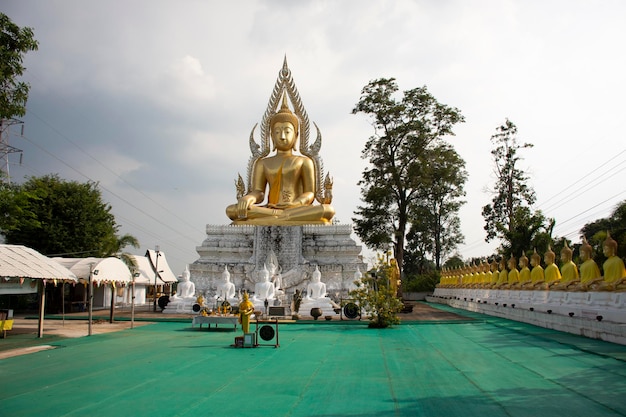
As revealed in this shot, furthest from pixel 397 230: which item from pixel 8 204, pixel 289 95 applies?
pixel 8 204

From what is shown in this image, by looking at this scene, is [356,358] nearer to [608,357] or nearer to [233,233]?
[608,357]

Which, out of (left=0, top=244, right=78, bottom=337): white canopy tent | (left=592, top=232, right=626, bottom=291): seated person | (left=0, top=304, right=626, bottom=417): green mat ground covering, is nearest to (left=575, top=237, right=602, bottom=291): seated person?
(left=592, top=232, right=626, bottom=291): seated person

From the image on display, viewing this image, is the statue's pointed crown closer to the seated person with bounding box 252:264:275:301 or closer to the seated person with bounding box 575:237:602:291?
the seated person with bounding box 252:264:275:301

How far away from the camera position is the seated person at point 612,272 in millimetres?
10000

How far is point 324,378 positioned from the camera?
6641 mm

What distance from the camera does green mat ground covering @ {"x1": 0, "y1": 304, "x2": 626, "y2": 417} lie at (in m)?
5.23

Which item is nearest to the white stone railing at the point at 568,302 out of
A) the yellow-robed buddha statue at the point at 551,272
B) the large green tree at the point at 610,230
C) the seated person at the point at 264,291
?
the yellow-robed buddha statue at the point at 551,272

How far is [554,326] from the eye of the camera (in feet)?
39.1

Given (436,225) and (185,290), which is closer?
(185,290)

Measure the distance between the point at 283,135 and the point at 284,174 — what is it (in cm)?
184

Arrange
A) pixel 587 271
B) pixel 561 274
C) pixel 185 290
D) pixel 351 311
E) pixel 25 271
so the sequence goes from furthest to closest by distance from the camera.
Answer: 1. pixel 185 290
2. pixel 351 311
3. pixel 561 274
4. pixel 587 271
5. pixel 25 271

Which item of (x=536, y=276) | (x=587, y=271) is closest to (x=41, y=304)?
(x=587, y=271)

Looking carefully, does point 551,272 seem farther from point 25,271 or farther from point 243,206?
point 25,271

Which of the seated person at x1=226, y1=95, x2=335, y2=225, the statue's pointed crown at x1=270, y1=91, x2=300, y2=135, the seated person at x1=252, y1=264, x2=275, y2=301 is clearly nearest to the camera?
the seated person at x1=252, y1=264, x2=275, y2=301
